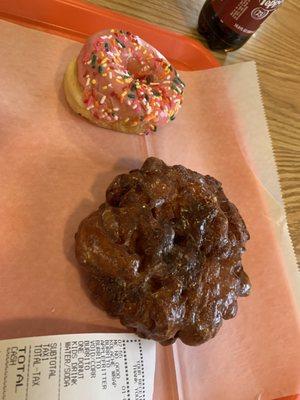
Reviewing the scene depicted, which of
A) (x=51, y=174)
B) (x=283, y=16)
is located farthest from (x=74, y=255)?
(x=283, y=16)

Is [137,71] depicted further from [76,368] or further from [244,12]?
[76,368]

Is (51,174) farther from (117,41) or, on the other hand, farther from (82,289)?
(117,41)

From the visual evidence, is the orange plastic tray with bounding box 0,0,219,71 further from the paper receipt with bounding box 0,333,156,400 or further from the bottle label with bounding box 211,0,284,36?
the paper receipt with bounding box 0,333,156,400

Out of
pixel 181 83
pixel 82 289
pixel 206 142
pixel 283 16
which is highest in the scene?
pixel 283 16

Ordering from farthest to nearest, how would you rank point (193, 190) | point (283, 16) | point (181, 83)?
point (283, 16) → point (181, 83) → point (193, 190)

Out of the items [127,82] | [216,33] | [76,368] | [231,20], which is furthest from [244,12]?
[76,368]

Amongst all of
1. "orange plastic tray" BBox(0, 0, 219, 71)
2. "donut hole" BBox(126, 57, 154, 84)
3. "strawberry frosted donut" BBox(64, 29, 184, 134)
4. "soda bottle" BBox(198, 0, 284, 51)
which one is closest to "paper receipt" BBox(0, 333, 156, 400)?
"strawberry frosted donut" BBox(64, 29, 184, 134)

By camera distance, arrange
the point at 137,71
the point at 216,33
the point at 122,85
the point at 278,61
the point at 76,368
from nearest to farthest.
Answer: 1. the point at 76,368
2. the point at 122,85
3. the point at 137,71
4. the point at 216,33
5. the point at 278,61
